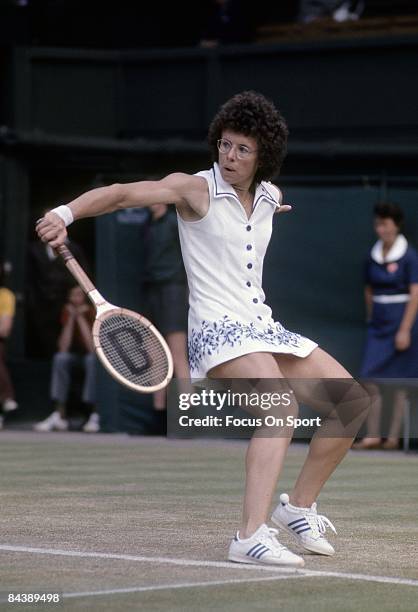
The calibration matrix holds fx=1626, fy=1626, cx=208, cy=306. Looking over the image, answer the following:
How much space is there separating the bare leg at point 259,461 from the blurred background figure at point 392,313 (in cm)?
746

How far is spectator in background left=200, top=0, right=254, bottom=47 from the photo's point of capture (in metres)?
18.9

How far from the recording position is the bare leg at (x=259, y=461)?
7.09 m

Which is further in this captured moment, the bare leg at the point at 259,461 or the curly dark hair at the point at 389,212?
the curly dark hair at the point at 389,212

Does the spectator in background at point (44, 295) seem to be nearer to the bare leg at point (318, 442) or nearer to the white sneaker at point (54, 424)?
the white sneaker at point (54, 424)

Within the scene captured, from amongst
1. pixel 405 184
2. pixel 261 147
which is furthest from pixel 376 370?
pixel 261 147

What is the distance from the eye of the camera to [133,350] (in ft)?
24.1

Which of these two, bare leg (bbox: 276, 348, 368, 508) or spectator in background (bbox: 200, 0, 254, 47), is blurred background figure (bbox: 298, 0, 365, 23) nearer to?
spectator in background (bbox: 200, 0, 254, 47)

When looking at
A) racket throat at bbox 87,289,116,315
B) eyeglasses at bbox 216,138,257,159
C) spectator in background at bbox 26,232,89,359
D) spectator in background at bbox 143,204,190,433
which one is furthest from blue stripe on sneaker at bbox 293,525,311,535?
spectator in background at bbox 26,232,89,359

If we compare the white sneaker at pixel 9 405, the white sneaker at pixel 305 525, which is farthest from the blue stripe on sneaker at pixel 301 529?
the white sneaker at pixel 9 405

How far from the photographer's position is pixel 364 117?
17984 millimetres

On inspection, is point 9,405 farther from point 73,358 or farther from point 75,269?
point 75,269

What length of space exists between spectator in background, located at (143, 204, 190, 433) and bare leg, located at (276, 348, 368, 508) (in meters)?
7.81

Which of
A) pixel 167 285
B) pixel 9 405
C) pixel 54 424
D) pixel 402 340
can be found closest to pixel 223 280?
pixel 402 340

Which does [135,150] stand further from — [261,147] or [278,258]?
[261,147]
